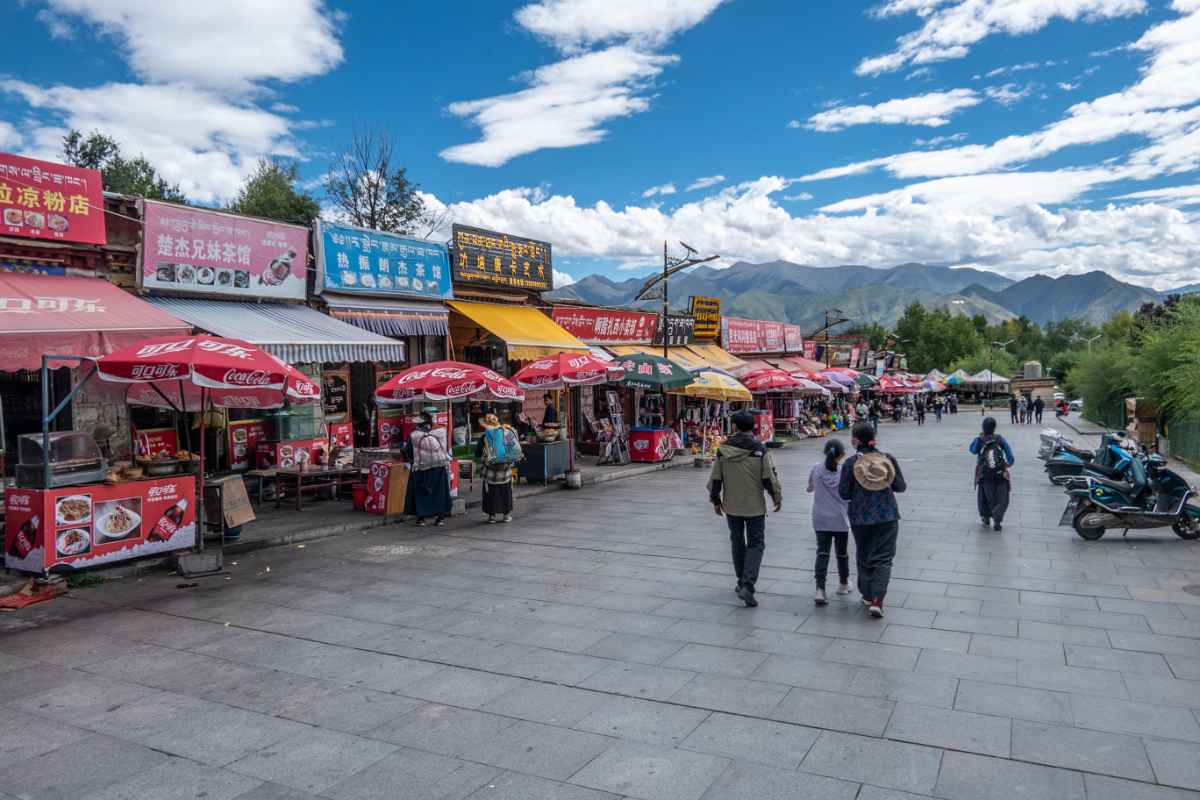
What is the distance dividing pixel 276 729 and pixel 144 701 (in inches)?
45.9

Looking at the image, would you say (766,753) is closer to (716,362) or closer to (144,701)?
(144,701)

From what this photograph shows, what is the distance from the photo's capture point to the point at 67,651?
635 cm

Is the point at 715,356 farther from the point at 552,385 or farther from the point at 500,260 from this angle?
the point at 552,385

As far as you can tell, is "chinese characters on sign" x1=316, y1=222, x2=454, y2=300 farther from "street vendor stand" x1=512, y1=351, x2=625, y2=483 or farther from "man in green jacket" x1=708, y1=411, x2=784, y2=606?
"man in green jacket" x1=708, y1=411, x2=784, y2=606

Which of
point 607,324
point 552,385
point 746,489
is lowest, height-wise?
point 746,489

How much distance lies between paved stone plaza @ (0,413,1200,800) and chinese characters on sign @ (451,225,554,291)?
416 inches

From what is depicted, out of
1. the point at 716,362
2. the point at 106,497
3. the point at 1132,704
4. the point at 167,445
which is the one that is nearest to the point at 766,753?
the point at 1132,704

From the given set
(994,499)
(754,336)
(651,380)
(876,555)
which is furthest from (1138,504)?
(754,336)

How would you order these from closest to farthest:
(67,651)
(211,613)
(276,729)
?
(276,729) < (67,651) < (211,613)

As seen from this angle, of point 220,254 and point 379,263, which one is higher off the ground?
point 379,263

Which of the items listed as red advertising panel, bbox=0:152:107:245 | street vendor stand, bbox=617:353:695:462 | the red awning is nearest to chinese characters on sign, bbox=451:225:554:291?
street vendor stand, bbox=617:353:695:462

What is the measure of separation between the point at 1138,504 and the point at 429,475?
10.0 meters

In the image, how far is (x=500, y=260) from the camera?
20.2m

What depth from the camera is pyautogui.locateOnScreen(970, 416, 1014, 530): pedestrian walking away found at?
11.6 m
